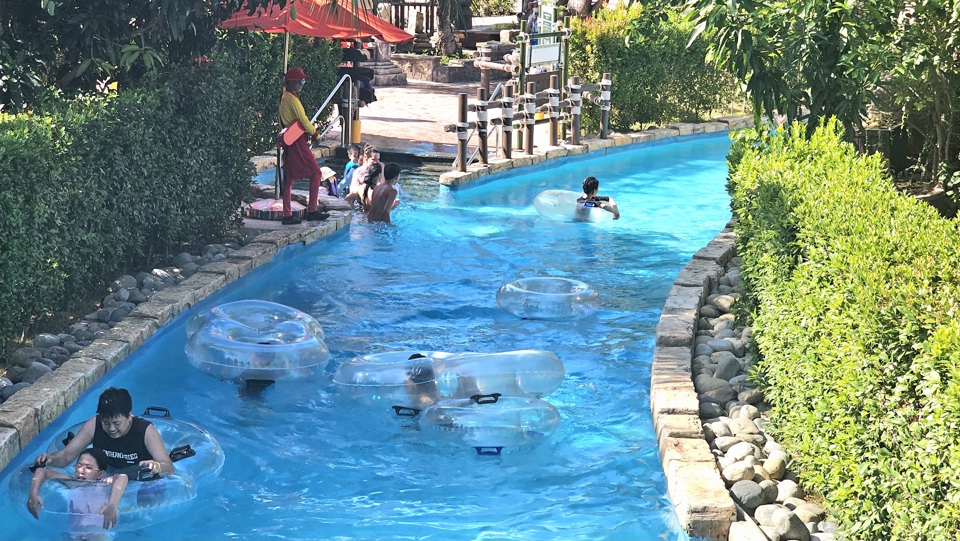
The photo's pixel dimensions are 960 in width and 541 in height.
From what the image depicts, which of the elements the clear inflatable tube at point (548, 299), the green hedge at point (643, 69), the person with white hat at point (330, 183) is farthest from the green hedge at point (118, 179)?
the green hedge at point (643, 69)

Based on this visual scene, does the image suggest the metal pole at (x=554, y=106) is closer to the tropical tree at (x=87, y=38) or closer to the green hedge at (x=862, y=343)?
the tropical tree at (x=87, y=38)

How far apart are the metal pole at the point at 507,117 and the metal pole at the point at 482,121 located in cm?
38

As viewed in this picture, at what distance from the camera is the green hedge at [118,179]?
28.2 feet

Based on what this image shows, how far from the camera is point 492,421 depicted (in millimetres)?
8141

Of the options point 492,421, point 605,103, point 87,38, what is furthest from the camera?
point 605,103

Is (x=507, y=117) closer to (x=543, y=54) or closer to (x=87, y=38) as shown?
(x=543, y=54)

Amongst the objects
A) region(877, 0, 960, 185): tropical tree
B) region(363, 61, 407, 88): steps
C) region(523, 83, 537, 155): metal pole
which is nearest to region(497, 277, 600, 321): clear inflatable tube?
region(877, 0, 960, 185): tropical tree

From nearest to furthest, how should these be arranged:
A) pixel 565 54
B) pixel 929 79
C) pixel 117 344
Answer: pixel 117 344 < pixel 929 79 < pixel 565 54

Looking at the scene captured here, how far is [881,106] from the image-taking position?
13.1m

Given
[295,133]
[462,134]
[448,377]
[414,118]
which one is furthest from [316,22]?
[414,118]

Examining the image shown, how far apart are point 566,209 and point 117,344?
25.0ft

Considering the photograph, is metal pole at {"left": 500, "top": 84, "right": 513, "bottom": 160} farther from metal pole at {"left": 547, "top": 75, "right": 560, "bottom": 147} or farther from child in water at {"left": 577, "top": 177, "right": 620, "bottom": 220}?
child in water at {"left": 577, "top": 177, "right": 620, "bottom": 220}

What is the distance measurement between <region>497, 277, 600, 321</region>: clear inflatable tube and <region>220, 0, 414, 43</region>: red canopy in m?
3.94

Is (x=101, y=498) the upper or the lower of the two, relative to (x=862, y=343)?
lower
